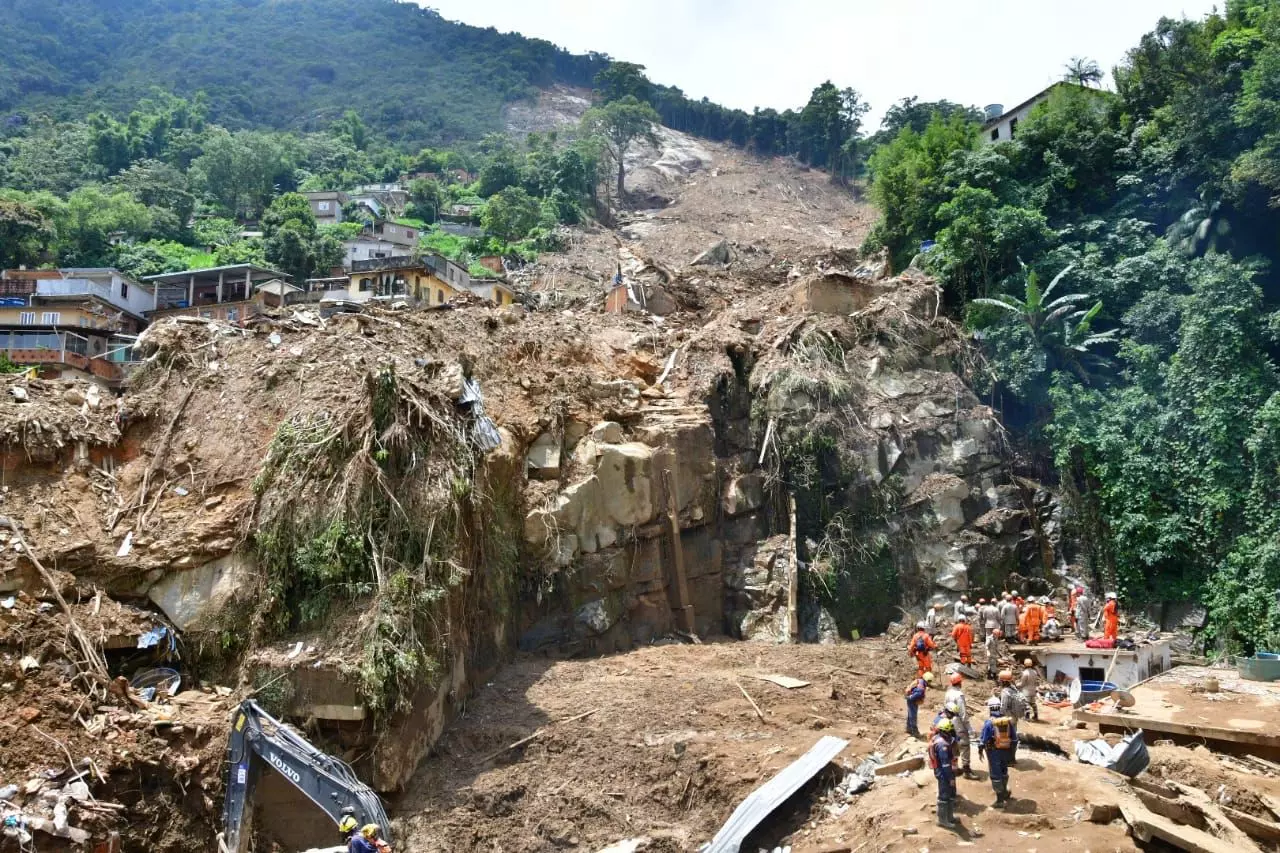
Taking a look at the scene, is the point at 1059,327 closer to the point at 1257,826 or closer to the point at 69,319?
the point at 1257,826

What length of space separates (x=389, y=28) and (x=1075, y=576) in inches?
5680

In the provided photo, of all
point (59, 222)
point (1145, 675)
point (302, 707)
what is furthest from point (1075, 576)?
point (59, 222)

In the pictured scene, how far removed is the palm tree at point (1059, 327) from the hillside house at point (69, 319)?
2834 centimetres

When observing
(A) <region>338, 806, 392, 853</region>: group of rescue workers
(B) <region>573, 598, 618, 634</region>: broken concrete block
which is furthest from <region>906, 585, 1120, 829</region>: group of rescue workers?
(A) <region>338, 806, 392, 853</region>: group of rescue workers

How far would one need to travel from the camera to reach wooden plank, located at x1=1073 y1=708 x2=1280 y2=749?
12562 millimetres

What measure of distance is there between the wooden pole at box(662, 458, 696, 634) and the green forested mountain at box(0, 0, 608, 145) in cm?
8615

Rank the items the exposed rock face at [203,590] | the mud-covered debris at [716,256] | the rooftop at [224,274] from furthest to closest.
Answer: the rooftop at [224,274]
the mud-covered debris at [716,256]
the exposed rock face at [203,590]

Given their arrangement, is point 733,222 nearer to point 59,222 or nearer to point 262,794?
point 59,222

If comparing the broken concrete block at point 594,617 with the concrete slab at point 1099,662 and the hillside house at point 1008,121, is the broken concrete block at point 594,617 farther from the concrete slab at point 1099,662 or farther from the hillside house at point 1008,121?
the hillside house at point 1008,121

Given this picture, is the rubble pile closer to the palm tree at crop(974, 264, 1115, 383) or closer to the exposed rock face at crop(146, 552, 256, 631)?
the exposed rock face at crop(146, 552, 256, 631)

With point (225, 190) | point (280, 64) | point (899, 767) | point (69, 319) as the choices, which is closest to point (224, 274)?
point (69, 319)

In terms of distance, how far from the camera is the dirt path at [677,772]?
10414 millimetres

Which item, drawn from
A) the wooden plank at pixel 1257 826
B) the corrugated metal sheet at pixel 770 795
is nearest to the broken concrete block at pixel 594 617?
the corrugated metal sheet at pixel 770 795

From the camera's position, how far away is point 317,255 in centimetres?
5078
